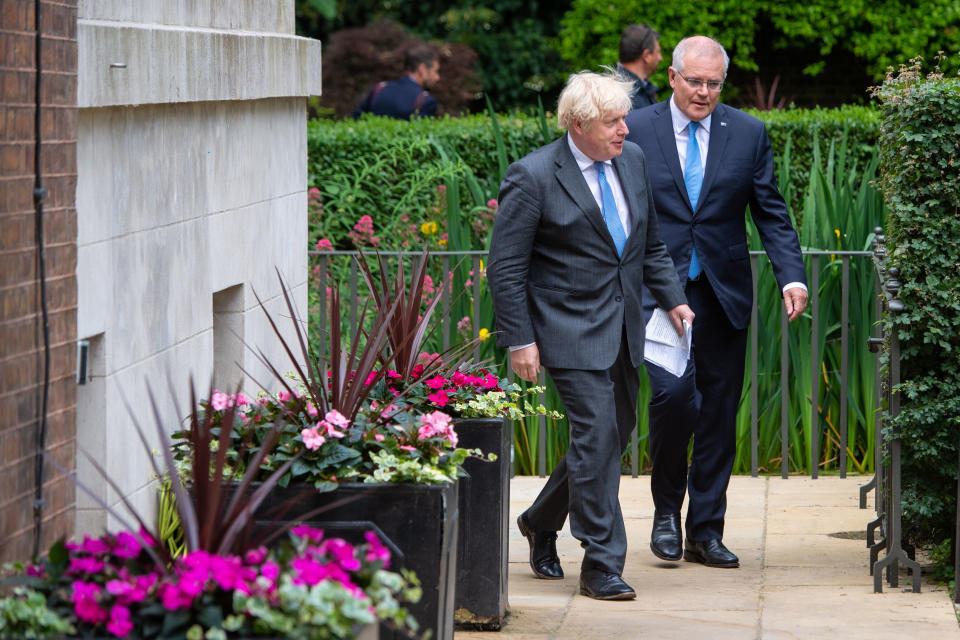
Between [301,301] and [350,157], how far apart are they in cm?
279

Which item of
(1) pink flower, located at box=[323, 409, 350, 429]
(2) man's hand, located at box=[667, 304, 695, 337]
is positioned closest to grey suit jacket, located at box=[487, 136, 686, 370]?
(2) man's hand, located at box=[667, 304, 695, 337]

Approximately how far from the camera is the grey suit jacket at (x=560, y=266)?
4766mm

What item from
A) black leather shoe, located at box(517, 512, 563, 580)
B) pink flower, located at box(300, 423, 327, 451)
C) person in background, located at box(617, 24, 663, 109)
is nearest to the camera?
pink flower, located at box(300, 423, 327, 451)

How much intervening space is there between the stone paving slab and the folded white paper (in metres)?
0.79

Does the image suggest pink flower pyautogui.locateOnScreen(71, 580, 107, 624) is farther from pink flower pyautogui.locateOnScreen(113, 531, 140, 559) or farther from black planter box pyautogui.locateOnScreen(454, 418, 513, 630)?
black planter box pyautogui.locateOnScreen(454, 418, 513, 630)

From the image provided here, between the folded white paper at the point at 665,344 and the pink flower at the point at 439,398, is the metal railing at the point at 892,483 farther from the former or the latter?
the pink flower at the point at 439,398

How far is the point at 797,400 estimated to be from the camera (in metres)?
7.21

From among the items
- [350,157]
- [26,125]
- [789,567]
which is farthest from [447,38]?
[26,125]

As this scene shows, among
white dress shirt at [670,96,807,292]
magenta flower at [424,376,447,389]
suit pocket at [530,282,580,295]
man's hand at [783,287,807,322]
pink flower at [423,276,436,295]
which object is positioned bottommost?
magenta flower at [424,376,447,389]

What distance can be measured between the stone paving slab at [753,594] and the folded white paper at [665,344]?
2.60ft

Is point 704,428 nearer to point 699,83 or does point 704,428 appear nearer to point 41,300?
point 699,83

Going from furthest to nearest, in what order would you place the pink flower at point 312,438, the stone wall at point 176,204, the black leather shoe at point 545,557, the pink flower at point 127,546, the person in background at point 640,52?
1. the person in background at point 640,52
2. the black leather shoe at point 545,557
3. the stone wall at point 176,204
4. the pink flower at point 312,438
5. the pink flower at point 127,546

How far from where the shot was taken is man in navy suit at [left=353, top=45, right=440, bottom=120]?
36.4 ft

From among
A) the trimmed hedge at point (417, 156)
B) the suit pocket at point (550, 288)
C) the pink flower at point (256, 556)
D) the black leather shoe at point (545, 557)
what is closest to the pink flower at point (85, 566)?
the pink flower at point (256, 556)
